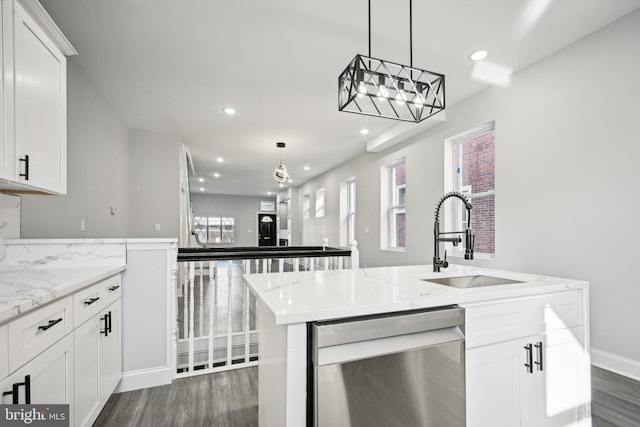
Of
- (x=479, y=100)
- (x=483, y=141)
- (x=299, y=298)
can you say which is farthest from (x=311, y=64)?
(x=299, y=298)

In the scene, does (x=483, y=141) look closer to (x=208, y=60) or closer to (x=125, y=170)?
(x=208, y=60)

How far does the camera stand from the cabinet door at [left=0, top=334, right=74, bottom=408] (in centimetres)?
99

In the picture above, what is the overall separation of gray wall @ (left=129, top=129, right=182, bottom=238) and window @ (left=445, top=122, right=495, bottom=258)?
13.8 ft

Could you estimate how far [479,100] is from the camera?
3.47 m

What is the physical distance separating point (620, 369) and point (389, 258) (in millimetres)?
3168

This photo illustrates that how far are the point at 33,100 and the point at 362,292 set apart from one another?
6.54 ft

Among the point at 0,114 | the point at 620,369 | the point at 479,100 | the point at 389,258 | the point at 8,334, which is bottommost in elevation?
the point at 620,369

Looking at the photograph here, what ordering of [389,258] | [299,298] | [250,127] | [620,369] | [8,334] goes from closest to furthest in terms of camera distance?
1. [8,334]
2. [299,298]
3. [620,369]
4. [250,127]
5. [389,258]

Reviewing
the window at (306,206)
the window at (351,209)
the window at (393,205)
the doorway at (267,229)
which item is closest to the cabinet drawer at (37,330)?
the window at (393,205)

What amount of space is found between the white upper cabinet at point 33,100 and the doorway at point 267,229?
12.0 meters

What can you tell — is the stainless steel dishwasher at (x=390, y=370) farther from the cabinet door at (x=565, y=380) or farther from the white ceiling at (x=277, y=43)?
the white ceiling at (x=277, y=43)

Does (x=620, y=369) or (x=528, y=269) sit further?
(x=528, y=269)

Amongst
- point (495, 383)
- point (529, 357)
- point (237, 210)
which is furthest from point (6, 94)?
point (237, 210)

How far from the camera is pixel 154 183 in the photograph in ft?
15.8
